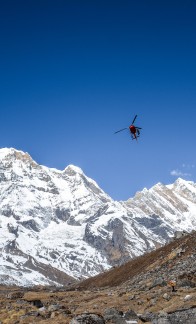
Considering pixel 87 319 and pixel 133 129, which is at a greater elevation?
pixel 133 129

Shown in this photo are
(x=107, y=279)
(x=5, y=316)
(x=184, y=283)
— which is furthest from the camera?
(x=107, y=279)

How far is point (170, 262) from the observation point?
63156mm

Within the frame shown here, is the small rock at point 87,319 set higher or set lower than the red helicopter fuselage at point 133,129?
lower

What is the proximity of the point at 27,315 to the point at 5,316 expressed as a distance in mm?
2933

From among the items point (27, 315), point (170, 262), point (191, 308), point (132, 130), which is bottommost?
point (191, 308)

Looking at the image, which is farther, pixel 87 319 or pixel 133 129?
pixel 133 129

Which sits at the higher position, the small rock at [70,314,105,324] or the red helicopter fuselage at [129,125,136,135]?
the red helicopter fuselage at [129,125,136,135]

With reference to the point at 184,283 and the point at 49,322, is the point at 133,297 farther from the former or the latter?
the point at 49,322

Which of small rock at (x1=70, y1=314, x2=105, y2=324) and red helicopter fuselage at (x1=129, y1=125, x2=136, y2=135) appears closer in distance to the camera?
small rock at (x1=70, y1=314, x2=105, y2=324)

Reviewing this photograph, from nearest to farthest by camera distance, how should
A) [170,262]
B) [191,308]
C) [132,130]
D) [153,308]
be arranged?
[191,308], [153,308], [132,130], [170,262]

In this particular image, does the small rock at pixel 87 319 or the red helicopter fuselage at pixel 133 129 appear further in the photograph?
the red helicopter fuselage at pixel 133 129

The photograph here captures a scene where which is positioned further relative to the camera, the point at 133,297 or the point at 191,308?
the point at 133,297

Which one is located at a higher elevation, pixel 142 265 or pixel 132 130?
pixel 132 130

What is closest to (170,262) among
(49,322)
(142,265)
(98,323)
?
(142,265)
